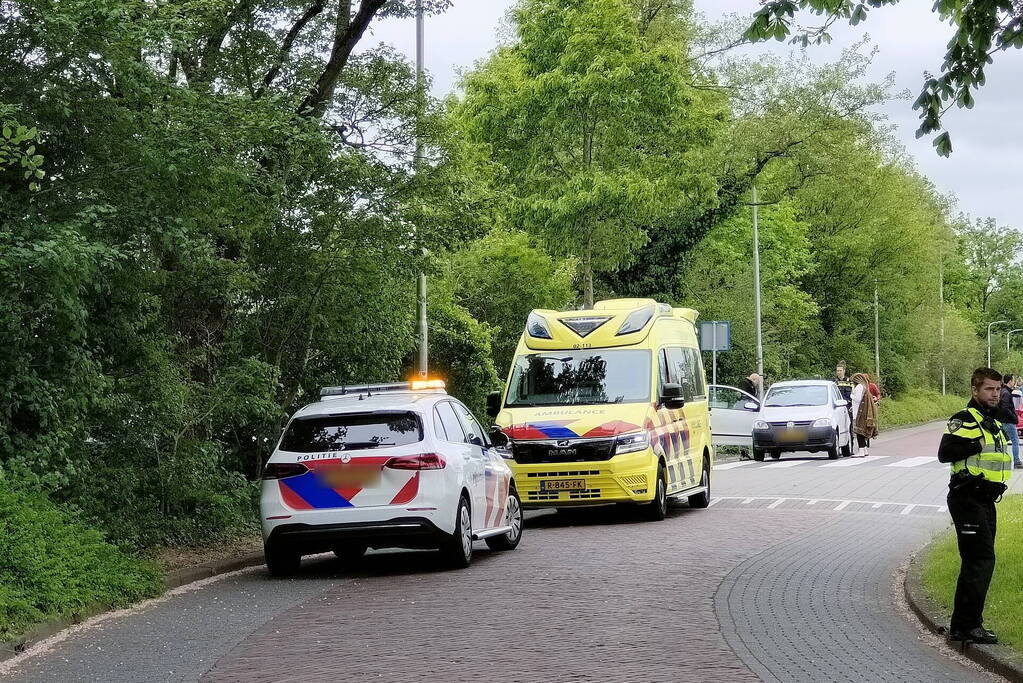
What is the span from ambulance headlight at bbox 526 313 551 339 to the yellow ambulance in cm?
1

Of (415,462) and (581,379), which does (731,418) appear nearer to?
(581,379)

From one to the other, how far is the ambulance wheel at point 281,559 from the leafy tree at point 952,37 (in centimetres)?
606

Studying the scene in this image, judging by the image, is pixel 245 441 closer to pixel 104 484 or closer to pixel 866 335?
pixel 104 484

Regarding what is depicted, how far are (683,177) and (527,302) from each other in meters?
5.09

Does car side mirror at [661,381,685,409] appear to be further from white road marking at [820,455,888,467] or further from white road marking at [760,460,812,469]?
white road marking at [820,455,888,467]

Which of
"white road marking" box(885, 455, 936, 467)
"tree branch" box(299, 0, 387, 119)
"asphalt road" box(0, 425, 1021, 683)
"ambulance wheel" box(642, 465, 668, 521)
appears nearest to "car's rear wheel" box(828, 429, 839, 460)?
"white road marking" box(885, 455, 936, 467)

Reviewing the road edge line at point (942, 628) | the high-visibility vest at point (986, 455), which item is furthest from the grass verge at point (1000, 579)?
the high-visibility vest at point (986, 455)

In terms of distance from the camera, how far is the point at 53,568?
10.7 m

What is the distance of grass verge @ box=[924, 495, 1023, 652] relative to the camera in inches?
362

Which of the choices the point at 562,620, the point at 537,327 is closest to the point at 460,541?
the point at 562,620

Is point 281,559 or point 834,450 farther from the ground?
point 281,559

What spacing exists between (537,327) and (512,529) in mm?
4618

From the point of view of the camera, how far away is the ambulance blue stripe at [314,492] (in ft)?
42.0

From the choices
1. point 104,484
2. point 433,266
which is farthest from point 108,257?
point 433,266
